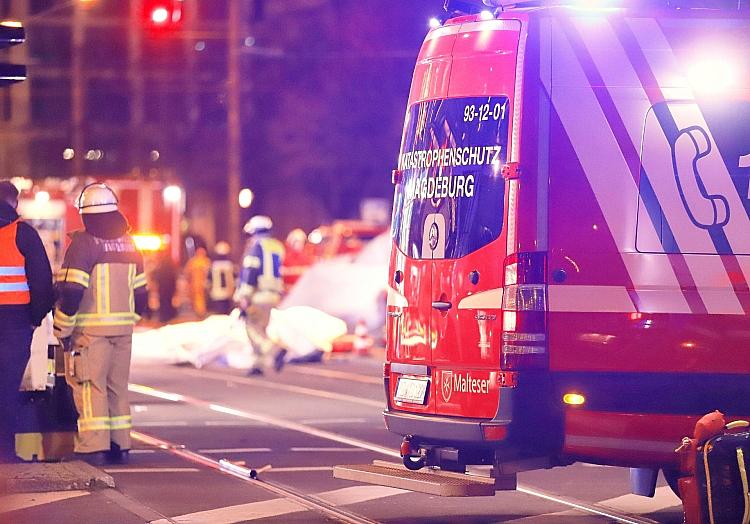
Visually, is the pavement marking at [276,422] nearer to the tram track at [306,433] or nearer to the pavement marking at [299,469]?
the tram track at [306,433]

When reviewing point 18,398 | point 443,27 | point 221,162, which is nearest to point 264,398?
point 18,398

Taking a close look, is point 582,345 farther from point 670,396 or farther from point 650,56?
point 650,56

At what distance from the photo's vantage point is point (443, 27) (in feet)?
34.1

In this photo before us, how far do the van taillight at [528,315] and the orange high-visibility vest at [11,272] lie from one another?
430 centimetres

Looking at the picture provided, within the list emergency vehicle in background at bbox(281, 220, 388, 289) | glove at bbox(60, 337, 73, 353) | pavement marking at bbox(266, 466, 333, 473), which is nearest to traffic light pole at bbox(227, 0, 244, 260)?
emergency vehicle in background at bbox(281, 220, 388, 289)

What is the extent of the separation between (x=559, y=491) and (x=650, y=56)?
356 cm

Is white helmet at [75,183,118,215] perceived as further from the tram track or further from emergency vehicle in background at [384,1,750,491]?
emergency vehicle in background at [384,1,750,491]

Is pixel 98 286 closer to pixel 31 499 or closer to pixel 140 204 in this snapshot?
pixel 31 499

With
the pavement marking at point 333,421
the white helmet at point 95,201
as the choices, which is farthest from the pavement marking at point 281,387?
the white helmet at point 95,201

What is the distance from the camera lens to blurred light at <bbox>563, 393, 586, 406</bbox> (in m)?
9.49

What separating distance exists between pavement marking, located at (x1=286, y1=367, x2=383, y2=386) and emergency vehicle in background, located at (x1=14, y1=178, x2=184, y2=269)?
14.0 meters

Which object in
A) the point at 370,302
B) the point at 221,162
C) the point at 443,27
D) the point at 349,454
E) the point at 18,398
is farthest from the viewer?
the point at 221,162

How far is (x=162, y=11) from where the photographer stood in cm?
2625

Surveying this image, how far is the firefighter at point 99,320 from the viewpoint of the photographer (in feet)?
42.9
